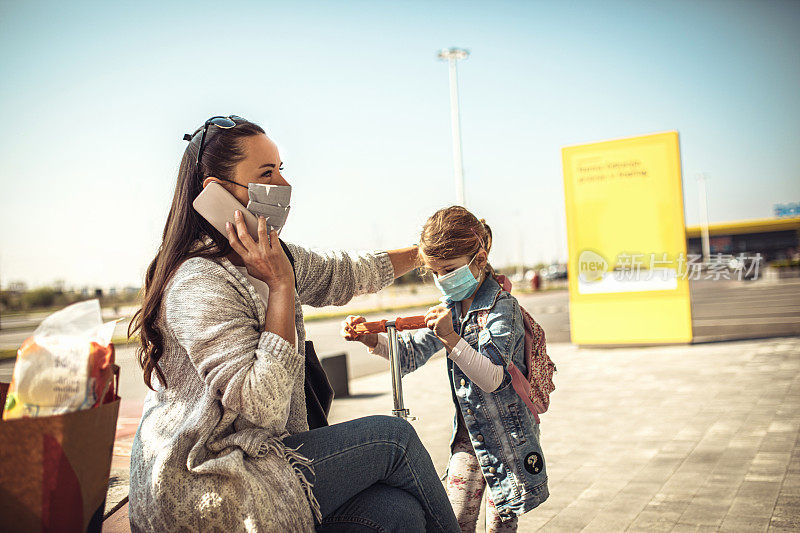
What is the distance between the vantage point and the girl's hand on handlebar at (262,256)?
6.54 feet

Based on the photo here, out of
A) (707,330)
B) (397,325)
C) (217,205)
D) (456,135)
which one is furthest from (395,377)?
(456,135)

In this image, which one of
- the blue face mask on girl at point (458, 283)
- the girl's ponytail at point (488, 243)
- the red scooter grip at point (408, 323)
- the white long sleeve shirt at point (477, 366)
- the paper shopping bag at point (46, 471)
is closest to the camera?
the paper shopping bag at point (46, 471)

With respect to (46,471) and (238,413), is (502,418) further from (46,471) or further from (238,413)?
(46,471)

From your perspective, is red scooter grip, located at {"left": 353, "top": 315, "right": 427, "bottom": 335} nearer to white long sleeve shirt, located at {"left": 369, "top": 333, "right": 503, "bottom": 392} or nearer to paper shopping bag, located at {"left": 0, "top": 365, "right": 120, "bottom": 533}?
white long sleeve shirt, located at {"left": 369, "top": 333, "right": 503, "bottom": 392}

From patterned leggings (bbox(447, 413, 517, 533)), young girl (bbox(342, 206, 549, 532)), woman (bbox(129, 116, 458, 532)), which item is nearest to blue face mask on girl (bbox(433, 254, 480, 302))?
young girl (bbox(342, 206, 549, 532))

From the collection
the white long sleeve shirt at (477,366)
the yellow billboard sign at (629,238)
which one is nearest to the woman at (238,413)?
the white long sleeve shirt at (477,366)

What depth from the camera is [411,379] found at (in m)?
10.6

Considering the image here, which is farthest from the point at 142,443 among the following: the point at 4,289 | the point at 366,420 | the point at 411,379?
the point at 4,289

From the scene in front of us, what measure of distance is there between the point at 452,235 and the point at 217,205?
3.44 feet

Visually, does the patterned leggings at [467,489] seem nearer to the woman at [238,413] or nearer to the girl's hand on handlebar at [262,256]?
the woman at [238,413]

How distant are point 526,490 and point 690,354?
8.92 m

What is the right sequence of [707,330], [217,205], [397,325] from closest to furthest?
1. [217,205]
2. [397,325]
3. [707,330]

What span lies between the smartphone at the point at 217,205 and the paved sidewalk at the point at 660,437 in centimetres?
262

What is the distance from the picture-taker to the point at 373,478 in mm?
1956
